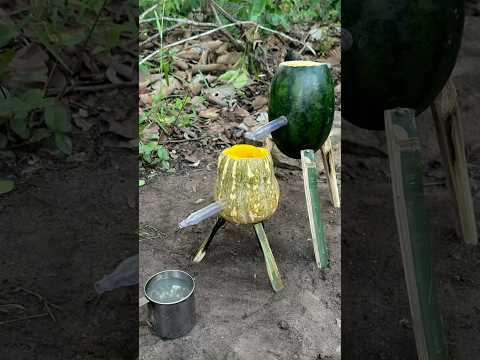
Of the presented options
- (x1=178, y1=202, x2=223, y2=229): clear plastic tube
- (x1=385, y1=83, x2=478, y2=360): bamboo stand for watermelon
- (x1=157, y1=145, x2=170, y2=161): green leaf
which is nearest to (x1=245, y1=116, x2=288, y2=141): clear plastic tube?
(x1=178, y1=202, x2=223, y2=229): clear plastic tube

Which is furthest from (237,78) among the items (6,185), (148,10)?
(6,185)

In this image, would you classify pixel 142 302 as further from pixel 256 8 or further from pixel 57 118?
pixel 256 8

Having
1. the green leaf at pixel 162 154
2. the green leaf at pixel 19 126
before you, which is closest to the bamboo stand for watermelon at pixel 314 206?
the green leaf at pixel 162 154

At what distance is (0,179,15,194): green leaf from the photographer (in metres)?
1.51

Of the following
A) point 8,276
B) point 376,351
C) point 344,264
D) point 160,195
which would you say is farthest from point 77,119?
point 376,351

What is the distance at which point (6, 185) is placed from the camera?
5.02 ft

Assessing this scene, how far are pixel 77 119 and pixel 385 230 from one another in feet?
3.15

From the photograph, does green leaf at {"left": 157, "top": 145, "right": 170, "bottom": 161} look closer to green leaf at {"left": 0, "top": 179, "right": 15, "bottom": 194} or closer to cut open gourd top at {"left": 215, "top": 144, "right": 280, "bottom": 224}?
green leaf at {"left": 0, "top": 179, "right": 15, "bottom": 194}

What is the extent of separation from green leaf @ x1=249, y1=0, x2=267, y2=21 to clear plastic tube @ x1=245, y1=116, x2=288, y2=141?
3.18 feet

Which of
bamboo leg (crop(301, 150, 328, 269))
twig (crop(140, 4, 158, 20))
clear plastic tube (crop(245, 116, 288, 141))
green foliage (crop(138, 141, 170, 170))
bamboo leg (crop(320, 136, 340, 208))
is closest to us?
clear plastic tube (crop(245, 116, 288, 141))

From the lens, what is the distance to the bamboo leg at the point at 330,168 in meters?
1.44

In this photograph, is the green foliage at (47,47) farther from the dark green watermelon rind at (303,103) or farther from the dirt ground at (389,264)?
the dirt ground at (389,264)

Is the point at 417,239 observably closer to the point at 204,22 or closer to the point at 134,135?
the point at 134,135

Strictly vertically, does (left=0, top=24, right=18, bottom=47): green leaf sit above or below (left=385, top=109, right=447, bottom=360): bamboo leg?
above
